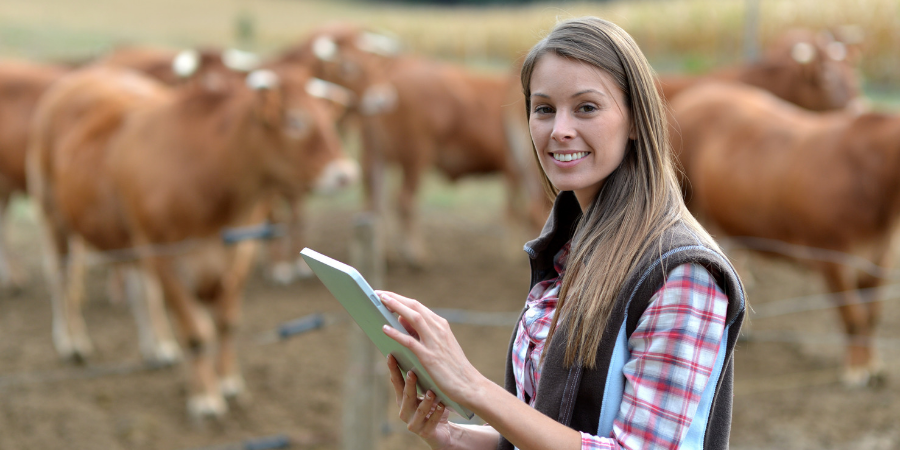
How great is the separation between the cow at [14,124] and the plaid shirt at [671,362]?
19.7 feet

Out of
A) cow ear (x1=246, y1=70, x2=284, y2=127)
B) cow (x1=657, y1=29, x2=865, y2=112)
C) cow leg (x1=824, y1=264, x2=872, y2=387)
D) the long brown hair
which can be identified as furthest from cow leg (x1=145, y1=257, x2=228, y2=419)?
cow (x1=657, y1=29, x2=865, y2=112)

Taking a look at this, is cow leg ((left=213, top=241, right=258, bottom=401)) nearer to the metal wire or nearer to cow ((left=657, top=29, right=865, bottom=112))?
the metal wire

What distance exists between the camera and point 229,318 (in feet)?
14.1

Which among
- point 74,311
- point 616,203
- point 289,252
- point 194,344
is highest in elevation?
point 616,203

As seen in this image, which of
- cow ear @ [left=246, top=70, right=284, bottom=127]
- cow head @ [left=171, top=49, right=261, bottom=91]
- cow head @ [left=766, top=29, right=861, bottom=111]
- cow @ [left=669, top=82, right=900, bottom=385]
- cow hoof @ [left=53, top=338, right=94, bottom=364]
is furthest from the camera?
cow head @ [left=766, top=29, right=861, bottom=111]

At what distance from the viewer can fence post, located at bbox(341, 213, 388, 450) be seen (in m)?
3.14

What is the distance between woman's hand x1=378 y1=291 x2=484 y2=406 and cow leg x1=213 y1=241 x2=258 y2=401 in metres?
3.40

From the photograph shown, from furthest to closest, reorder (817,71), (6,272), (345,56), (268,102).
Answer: (345,56)
(817,71)
(6,272)
(268,102)

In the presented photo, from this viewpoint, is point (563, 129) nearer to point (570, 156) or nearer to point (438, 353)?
point (570, 156)

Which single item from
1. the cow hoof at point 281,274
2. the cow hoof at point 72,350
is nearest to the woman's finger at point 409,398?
the cow hoof at point 72,350

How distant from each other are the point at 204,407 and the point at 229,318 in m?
0.53

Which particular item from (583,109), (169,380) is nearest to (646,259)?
(583,109)

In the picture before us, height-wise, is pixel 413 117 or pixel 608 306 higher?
pixel 608 306

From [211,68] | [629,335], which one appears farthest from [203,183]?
[629,335]
